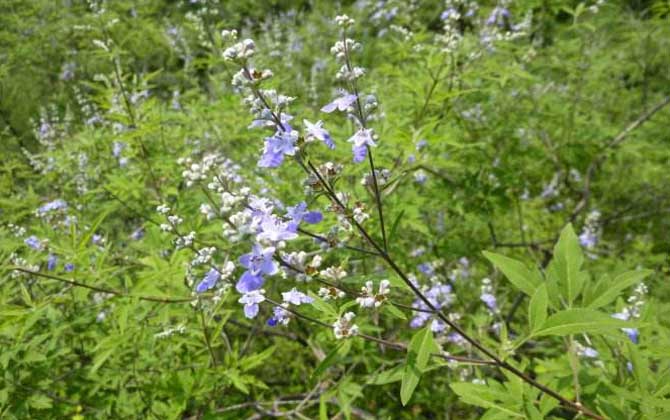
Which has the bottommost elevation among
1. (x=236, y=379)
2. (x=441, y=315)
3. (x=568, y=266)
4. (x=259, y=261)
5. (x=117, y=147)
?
(x=236, y=379)

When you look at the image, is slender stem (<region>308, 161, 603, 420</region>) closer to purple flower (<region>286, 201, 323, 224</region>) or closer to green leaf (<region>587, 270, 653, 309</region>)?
purple flower (<region>286, 201, 323, 224</region>)

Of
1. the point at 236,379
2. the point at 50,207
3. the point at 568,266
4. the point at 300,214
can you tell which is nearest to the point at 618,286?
the point at 568,266

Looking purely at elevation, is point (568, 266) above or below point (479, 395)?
above

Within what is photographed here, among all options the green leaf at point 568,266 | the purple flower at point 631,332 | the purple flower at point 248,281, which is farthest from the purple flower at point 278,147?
the purple flower at point 631,332

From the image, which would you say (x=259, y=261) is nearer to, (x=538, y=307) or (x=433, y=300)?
(x=538, y=307)

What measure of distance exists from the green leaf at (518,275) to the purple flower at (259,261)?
93cm

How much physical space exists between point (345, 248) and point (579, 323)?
803mm

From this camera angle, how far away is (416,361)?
1588 mm

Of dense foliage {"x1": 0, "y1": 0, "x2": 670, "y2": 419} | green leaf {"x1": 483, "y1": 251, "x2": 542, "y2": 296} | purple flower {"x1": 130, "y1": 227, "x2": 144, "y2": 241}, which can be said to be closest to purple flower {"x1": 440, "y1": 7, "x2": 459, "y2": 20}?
dense foliage {"x1": 0, "y1": 0, "x2": 670, "y2": 419}

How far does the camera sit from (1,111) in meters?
7.14

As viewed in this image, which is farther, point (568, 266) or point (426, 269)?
point (426, 269)

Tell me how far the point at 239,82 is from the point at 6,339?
2616 millimetres

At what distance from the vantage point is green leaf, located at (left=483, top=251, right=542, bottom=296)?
1896mm

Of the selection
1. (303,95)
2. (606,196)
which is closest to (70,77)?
(303,95)
